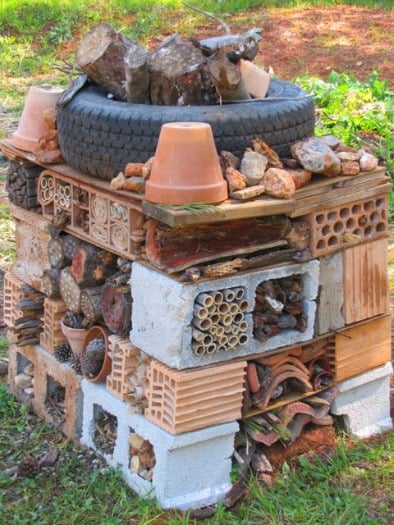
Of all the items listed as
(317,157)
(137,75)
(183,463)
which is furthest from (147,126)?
(183,463)

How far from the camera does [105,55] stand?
432 cm

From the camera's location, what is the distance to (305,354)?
4.36m

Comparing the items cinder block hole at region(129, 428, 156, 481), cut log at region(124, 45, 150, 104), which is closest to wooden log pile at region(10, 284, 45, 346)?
cinder block hole at region(129, 428, 156, 481)

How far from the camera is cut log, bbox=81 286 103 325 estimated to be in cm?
435

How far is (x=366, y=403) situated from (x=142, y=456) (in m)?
1.13

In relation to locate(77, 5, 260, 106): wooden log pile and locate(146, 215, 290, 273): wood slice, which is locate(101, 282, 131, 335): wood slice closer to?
locate(146, 215, 290, 273): wood slice

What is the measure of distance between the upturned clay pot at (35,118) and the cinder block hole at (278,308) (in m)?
1.32

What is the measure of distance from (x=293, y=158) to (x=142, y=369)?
1.09 meters

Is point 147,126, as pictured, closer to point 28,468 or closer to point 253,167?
point 253,167

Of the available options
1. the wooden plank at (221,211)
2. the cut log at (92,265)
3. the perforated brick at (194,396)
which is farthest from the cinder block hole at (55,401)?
the wooden plank at (221,211)

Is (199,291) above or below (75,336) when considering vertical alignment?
above

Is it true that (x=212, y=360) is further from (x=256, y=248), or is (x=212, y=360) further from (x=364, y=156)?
(x=364, y=156)

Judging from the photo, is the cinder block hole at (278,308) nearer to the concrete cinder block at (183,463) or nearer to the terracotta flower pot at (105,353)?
the concrete cinder block at (183,463)

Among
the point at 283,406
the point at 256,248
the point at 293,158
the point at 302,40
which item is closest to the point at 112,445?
the point at 283,406
